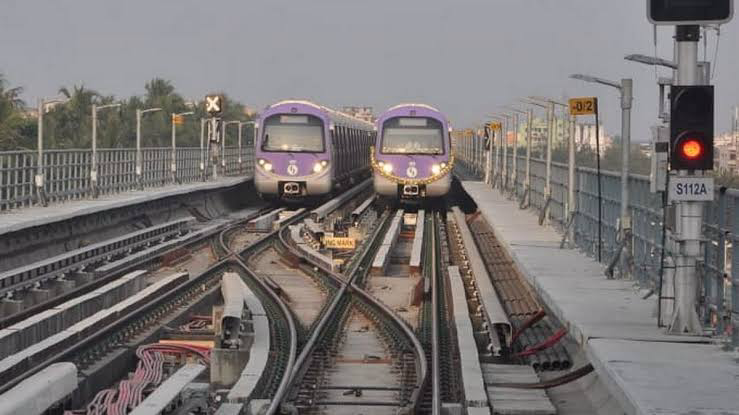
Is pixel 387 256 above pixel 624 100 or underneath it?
underneath

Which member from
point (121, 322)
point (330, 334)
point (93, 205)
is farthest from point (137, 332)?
point (93, 205)

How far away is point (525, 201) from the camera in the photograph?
3200 centimetres

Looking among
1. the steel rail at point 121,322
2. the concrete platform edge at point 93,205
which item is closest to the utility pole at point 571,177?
the steel rail at point 121,322

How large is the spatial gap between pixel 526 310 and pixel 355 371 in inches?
147

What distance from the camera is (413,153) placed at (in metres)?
35.5

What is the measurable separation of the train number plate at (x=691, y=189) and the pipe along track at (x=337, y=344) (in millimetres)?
2462

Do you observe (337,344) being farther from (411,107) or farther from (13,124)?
(13,124)

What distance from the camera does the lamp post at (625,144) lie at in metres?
14.8

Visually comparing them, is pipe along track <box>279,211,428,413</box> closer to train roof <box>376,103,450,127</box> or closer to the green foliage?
train roof <box>376,103,450,127</box>

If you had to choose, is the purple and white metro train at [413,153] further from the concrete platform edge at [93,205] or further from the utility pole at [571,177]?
the utility pole at [571,177]

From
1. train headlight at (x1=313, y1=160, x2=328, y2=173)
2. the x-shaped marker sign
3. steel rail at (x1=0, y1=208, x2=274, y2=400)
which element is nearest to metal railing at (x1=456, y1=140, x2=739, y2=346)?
steel rail at (x1=0, y1=208, x2=274, y2=400)

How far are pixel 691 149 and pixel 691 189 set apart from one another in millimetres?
359

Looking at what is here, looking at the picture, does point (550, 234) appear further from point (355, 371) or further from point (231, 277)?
point (355, 371)

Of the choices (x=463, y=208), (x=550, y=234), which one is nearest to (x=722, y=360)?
(x=550, y=234)
